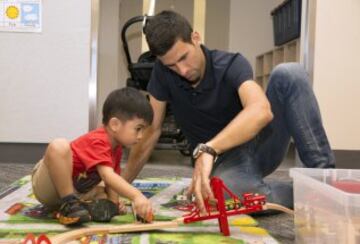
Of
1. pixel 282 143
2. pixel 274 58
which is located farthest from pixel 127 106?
pixel 274 58

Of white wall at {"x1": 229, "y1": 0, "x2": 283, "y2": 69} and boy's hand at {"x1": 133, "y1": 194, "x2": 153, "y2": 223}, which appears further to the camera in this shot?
white wall at {"x1": 229, "y1": 0, "x2": 283, "y2": 69}

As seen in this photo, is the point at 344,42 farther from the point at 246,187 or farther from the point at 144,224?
the point at 144,224

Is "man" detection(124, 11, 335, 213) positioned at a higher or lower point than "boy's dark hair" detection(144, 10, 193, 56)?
lower

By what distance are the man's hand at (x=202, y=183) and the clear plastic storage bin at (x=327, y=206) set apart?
0.17 metres

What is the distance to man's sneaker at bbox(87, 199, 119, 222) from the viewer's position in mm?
1020

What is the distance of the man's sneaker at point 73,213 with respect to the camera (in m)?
0.96

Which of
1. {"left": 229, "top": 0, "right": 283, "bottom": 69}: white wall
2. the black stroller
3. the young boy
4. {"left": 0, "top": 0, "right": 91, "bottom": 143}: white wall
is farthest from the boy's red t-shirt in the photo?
{"left": 229, "top": 0, "right": 283, "bottom": 69}: white wall

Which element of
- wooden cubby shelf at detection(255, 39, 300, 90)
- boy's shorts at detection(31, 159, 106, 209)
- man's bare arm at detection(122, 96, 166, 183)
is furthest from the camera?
wooden cubby shelf at detection(255, 39, 300, 90)

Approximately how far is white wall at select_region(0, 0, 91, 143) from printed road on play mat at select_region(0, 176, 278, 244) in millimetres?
937

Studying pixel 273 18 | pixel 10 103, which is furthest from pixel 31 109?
pixel 273 18

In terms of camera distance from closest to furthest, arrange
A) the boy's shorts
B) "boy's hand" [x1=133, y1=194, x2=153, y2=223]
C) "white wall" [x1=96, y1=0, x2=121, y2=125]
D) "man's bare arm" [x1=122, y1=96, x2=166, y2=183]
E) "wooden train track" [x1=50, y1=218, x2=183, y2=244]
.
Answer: "wooden train track" [x1=50, y1=218, x2=183, y2=244], "boy's hand" [x1=133, y1=194, x2=153, y2=223], the boy's shorts, "man's bare arm" [x1=122, y1=96, x2=166, y2=183], "white wall" [x1=96, y1=0, x2=121, y2=125]

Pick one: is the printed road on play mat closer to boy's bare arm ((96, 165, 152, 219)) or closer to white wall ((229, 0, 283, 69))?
boy's bare arm ((96, 165, 152, 219))

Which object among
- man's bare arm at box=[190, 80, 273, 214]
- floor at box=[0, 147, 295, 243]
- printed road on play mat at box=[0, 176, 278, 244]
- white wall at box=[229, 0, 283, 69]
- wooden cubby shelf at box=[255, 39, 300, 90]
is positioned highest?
white wall at box=[229, 0, 283, 69]

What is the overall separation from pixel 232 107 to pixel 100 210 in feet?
1.39
